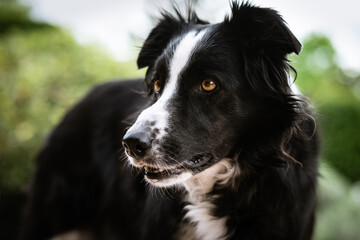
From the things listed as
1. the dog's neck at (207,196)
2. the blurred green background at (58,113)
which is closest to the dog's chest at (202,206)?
the dog's neck at (207,196)

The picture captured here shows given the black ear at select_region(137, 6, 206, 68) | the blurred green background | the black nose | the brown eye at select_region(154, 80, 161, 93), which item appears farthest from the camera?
the blurred green background

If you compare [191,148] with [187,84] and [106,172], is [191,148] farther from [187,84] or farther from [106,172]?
[106,172]

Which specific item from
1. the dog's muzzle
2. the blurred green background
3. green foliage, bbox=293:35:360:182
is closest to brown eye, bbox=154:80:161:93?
the dog's muzzle

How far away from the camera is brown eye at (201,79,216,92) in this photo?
2396mm

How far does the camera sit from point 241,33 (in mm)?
2564

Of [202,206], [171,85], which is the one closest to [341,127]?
[202,206]

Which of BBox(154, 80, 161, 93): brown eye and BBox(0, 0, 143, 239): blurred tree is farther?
BBox(0, 0, 143, 239): blurred tree

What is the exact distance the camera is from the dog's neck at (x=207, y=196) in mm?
2613

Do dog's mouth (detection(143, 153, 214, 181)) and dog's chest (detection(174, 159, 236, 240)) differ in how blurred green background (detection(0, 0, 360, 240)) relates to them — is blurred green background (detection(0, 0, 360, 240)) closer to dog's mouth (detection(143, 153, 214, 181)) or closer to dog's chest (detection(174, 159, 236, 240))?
dog's chest (detection(174, 159, 236, 240))

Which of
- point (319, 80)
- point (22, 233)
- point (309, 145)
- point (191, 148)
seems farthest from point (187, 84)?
point (319, 80)

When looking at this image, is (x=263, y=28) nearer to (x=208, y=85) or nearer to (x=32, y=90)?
(x=208, y=85)

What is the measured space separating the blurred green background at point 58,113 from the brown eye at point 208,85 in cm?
171

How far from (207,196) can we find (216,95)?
2.16ft

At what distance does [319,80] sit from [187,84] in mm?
6788
